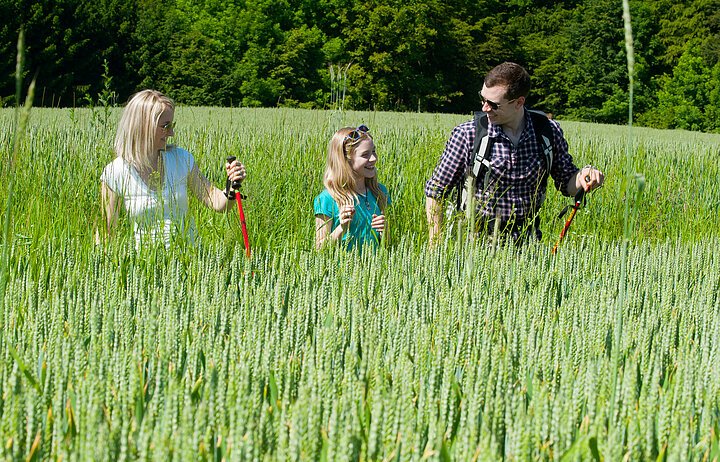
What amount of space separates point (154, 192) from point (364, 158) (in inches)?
41.6

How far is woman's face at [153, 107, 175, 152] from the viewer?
12.4 ft

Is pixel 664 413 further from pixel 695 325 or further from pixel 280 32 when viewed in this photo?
pixel 280 32

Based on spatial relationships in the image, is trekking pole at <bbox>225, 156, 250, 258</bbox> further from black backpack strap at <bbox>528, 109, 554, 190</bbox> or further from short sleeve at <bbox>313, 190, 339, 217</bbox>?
black backpack strap at <bbox>528, 109, 554, 190</bbox>

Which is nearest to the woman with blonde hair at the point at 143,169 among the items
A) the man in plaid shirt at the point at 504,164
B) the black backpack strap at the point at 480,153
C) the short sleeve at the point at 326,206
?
the short sleeve at the point at 326,206

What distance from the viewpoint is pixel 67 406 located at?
1.35m

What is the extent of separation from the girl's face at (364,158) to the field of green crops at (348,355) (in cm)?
49

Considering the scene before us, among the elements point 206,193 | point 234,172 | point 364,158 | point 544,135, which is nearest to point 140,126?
point 206,193

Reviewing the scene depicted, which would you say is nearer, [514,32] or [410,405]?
[410,405]

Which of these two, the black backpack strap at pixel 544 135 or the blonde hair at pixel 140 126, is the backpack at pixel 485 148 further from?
the blonde hair at pixel 140 126

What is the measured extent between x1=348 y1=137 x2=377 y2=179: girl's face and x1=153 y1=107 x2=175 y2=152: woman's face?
91cm

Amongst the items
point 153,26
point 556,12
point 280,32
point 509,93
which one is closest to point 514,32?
point 556,12

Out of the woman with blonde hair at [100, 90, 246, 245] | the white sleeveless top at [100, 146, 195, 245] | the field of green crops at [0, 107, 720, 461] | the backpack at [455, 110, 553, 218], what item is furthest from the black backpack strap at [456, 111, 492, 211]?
the white sleeveless top at [100, 146, 195, 245]

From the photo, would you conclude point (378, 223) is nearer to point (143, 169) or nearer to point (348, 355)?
point (143, 169)

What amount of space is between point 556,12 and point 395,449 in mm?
54173
